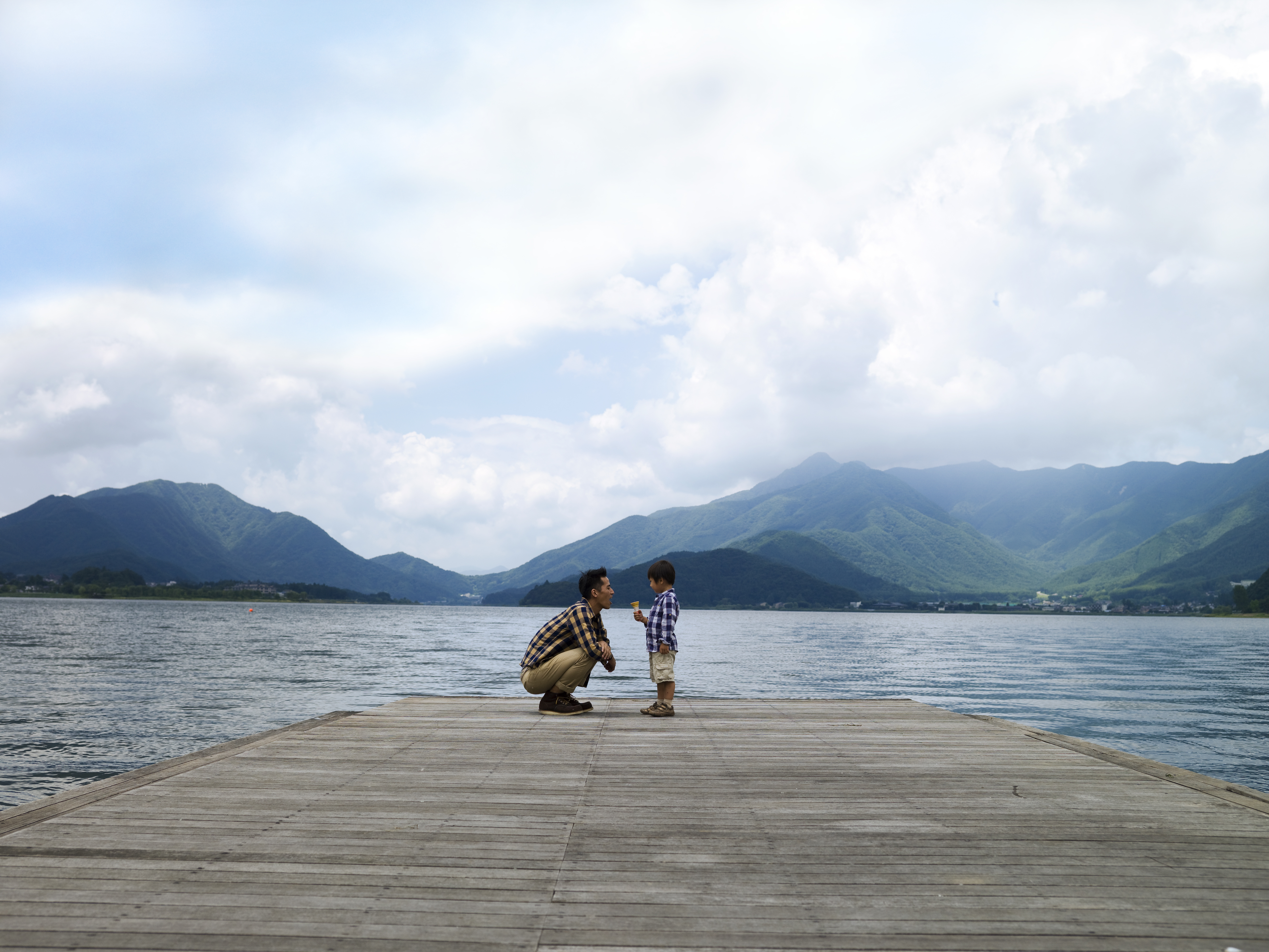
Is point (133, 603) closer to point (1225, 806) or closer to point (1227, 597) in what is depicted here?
point (1225, 806)

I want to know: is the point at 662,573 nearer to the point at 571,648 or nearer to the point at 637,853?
the point at 571,648

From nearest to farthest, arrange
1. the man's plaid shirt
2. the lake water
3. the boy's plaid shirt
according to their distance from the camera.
→ 1. the man's plaid shirt
2. the boy's plaid shirt
3. the lake water

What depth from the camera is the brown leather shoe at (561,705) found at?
10.7 m

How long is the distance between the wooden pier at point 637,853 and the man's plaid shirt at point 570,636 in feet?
6.97

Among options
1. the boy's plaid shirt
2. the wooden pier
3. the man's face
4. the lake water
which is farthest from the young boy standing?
the lake water

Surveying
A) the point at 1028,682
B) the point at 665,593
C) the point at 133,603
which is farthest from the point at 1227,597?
the point at 133,603

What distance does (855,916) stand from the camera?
12.5 feet

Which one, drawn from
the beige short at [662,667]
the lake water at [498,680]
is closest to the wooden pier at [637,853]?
the beige short at [662,667]

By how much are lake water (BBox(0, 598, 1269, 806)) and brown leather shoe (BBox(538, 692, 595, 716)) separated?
10.2 m

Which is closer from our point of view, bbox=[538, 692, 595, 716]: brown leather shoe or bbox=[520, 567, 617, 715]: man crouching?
bbox=[520, 567, 617, 715]: man crouching

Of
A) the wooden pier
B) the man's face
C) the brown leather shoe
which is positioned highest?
the man's face

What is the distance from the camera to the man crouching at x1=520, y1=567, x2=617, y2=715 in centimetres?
1026

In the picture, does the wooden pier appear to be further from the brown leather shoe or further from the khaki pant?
the brown leather shoe

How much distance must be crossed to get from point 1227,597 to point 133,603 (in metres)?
253
